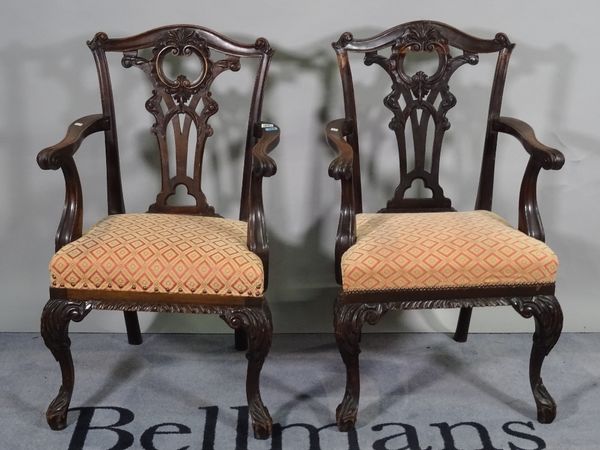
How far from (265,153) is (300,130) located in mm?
648

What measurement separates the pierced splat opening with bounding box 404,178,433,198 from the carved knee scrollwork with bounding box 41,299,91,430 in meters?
1.20

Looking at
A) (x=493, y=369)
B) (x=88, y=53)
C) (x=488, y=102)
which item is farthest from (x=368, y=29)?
(x=493, y=369)

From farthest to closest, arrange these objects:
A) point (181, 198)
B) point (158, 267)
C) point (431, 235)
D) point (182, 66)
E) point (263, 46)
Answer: point (181, 198), point (182, 66), point (263, 46), point (431, 235), point (158, 267)

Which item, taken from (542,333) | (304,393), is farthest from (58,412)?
(542,333)

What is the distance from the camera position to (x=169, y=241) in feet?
6.75

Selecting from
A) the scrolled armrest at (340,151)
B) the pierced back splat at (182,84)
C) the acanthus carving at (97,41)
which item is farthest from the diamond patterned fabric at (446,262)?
the acanthus carving at (97,41)

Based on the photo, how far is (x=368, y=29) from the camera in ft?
8.41

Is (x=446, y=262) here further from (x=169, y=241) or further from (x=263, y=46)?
(x=263, y=46)

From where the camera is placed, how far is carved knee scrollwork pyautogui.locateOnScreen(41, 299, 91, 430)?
2.03 meters

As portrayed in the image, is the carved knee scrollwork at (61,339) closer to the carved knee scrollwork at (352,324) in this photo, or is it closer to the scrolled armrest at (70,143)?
the scrolled armrest at (70,143)

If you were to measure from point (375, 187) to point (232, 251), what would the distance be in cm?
83

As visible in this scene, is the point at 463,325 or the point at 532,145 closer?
the point at 532,145

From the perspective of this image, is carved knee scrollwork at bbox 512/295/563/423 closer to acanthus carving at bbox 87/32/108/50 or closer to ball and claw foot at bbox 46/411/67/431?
ball and claw foot at bbox 46/411/67/431

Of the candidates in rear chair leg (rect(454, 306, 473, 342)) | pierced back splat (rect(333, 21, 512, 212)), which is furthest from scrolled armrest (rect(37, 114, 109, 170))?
rear chair leg (rect(454, 306, 473, 342))
